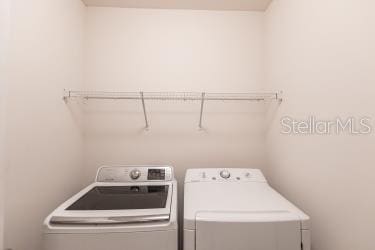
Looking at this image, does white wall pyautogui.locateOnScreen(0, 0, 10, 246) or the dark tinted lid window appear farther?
the dark tinted lid window

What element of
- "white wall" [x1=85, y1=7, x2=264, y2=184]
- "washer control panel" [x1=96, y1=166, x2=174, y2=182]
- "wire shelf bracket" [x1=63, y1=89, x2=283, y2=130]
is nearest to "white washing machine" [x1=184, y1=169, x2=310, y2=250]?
"washer control panel" [x1=96, y1=166, x2=174, y2=182]

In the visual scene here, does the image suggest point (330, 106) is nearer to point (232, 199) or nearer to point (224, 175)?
point (232, 199)

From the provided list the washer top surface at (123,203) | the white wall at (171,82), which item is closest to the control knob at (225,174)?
the white wall at (171,82)

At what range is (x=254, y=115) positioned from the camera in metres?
2.12

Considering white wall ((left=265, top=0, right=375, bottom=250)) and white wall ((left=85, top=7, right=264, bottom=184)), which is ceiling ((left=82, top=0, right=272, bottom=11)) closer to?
white wall ((left=85, top=7, right=264, bottom=184))

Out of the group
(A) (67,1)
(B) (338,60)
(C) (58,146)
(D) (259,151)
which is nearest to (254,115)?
(D) (259,151)

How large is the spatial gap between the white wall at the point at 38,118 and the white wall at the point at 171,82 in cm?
28

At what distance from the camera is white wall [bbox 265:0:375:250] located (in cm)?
97

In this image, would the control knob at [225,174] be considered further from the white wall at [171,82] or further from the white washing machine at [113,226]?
the white washing machine at [113,226]

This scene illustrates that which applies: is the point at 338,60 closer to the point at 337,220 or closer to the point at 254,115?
the point at 337,220

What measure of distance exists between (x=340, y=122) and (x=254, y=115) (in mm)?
1013

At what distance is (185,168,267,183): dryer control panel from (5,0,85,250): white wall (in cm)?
99

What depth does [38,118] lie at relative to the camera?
135cm

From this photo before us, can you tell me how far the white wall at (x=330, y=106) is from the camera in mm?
970
